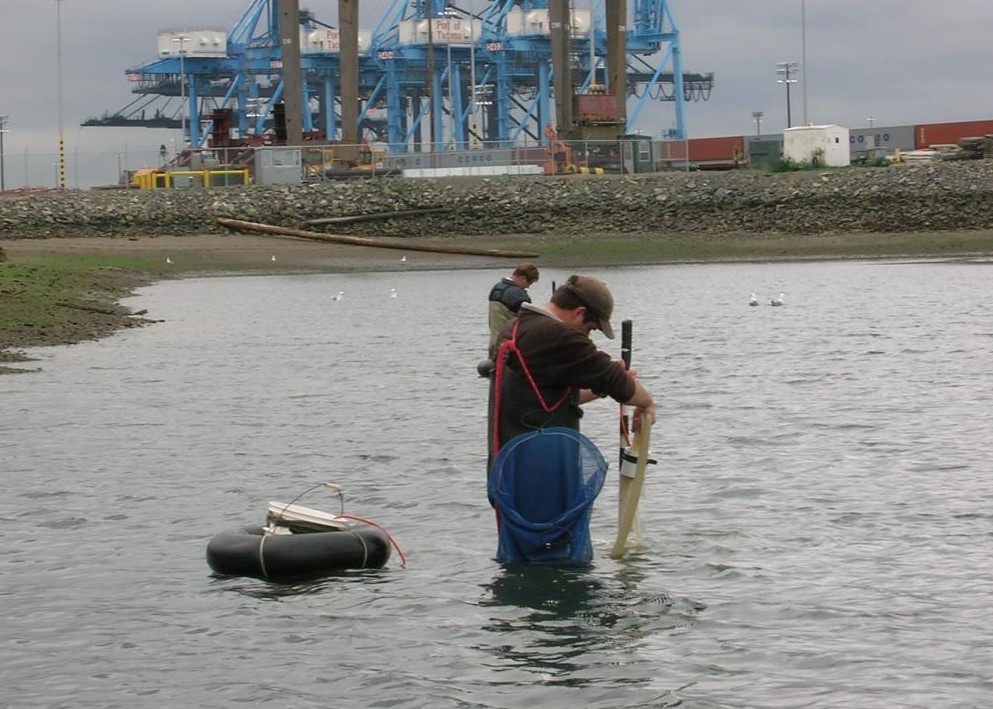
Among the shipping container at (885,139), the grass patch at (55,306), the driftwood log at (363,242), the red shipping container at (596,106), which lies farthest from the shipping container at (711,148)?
the grass patch at (55,306)

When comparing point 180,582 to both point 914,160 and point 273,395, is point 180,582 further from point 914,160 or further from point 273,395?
point 914,160

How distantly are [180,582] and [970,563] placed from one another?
493cm

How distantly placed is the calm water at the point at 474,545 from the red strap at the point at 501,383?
3.47ft

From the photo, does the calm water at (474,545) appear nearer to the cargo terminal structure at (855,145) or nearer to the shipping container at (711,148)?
the cargo terminal structure at (855,145)

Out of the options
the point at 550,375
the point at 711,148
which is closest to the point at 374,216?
the point at 711,148

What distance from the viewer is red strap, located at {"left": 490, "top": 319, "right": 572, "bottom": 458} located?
9.09 meters

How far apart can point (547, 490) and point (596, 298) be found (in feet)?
4.01

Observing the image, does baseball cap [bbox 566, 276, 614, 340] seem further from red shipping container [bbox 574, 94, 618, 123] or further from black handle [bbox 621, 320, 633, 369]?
red shipping container [bbox 574, 94, 618, 123]

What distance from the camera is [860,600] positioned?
991cm

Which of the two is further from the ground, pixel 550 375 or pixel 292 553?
pixel 550 375

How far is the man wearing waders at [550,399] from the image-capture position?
8898 millimetres

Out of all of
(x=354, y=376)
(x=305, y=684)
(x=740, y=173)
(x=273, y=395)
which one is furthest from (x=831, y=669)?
(x=740, y=173)

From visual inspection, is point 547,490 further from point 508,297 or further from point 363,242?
point 363,242

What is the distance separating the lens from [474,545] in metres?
11.7
